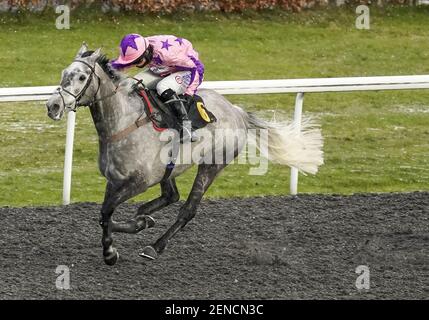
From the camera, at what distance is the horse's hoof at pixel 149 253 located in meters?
8.92

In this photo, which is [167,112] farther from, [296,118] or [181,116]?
[296,118]

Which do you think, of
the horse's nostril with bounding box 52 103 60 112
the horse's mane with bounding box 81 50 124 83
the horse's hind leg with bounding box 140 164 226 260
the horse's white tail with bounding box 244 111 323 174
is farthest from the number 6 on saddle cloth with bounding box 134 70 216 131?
the horse's nostril with bounding box 52 103 60 112

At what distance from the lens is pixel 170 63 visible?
29.3ft

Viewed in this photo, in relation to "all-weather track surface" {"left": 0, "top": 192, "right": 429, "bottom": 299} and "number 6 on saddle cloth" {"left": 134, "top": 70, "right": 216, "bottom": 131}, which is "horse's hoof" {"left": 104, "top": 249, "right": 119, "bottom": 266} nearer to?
"all-weather track surface" {"left": 0, "top": 192, "right": 429, "bottom": 299}

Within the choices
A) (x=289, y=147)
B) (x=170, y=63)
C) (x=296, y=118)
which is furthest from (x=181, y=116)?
(x=296, y=118)

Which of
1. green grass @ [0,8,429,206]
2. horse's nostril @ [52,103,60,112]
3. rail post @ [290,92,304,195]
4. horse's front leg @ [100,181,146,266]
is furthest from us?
green grass @ [0,8,429,206]

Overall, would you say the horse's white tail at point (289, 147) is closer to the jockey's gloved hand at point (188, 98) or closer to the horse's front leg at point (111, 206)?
the jockey's gloved hand at point (188, 98)

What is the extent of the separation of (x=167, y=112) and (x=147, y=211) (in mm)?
671

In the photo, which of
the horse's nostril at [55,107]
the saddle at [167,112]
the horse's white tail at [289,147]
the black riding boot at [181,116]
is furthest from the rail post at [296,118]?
the horse's nostril at [55,107]

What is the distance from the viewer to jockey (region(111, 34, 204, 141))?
8.63m

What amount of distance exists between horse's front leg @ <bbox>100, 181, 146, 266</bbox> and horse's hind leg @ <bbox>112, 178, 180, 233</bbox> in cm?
9

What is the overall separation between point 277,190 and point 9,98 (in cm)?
237
